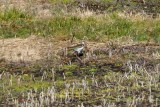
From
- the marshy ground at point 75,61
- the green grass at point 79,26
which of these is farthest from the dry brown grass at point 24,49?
the green grass at point 79,26

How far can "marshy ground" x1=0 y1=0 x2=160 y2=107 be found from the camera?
8781 mm

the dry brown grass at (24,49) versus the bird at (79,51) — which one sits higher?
the bird at (79,51)

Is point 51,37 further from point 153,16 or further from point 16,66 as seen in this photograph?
point 153,16

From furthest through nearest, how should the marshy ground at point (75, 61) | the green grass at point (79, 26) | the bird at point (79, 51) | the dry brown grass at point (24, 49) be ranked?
the green grass at point (79, 26) → the bird at point (79, 51) → the dry brown grass at point (24, 49) → the marshy ground at point (75, 61)

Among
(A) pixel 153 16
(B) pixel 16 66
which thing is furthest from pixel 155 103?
(A) pixel 153 16

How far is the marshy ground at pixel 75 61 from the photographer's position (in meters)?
8.78

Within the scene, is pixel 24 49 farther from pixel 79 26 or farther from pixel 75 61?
pixel 79 26

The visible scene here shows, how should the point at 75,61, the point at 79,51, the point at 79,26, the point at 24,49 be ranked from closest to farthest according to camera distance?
the point at 75,61 < the point at 79,51 < the point at 24,49 < the point at 79,26

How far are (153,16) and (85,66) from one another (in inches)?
249

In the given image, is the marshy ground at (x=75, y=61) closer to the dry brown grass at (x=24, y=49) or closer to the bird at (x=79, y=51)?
the dry brown grass at (x=24, y=49)

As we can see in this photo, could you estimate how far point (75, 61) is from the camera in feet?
38.5

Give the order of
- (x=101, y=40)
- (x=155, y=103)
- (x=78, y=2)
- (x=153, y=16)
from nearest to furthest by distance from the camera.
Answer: (x=155, y=103), (x=101, y=40), (x=153, y=16), (x=78, y=2)

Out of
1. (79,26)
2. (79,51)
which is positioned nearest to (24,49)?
(79,51)

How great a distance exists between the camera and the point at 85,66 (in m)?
11.3
